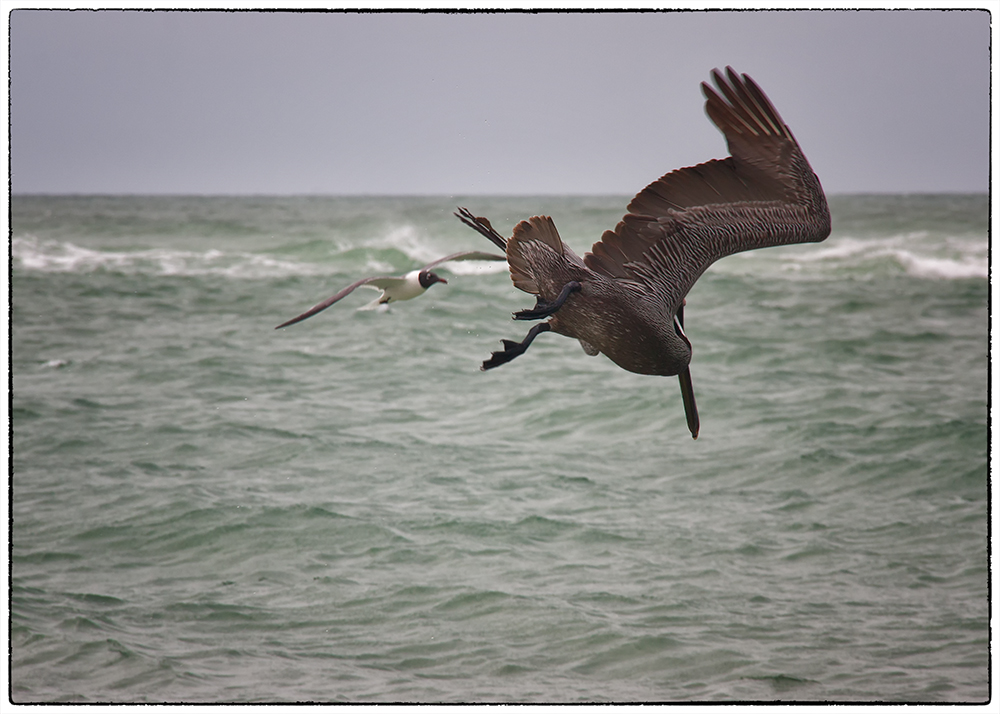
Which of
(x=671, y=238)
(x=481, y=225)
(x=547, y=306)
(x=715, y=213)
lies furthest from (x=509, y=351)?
(x=715, y=213)

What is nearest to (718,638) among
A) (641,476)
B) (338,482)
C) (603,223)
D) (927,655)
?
(927,655)

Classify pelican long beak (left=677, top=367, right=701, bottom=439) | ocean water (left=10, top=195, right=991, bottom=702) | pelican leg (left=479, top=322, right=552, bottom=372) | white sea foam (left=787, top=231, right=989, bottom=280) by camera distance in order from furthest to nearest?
white sea foam (left=787, top=231, right=989, bottom=280)
ocean water (left=10, top=195, right=991, bottom=702)
pelican long beak (left=677, top=367, right=701, bottom=439)
pelican leg (left=479, top=322, right=552, bottom=372)

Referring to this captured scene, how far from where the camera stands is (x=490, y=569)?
39.1ft

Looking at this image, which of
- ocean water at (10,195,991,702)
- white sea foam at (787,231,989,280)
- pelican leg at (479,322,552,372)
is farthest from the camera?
white sea foam at (787,231,989,280)

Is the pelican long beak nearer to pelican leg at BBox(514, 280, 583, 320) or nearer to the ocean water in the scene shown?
pelican leg at BBox(514, 280, 583, 320)

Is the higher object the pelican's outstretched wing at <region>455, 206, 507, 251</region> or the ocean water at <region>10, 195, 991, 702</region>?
the pelican's outstretched wing at <region>455, 206, 507, 251</region>

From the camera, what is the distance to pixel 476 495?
1379cm

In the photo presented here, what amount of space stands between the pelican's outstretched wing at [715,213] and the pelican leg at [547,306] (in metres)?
0.12

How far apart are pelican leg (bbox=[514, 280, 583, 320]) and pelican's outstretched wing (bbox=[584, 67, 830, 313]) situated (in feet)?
0.40

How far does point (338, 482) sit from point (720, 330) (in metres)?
8.89

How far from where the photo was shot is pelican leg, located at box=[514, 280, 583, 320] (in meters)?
3.56

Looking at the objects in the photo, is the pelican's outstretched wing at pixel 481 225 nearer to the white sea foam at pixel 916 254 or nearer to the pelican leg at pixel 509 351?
the pelican leg at pixel 509 351

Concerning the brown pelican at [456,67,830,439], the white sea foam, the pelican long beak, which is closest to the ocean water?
the white sea foam

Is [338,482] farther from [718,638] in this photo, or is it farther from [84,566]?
[718,638]
